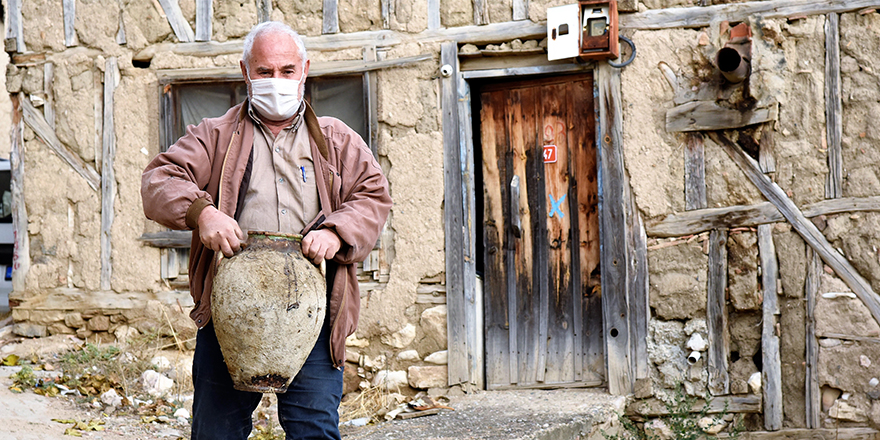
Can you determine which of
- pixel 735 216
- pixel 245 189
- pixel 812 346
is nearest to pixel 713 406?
pixel 812 346

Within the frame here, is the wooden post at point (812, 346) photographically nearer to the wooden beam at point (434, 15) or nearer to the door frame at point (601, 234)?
the door frame at point (601, 234)

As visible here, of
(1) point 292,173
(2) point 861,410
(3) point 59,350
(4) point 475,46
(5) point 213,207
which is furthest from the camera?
(3) point 59,350

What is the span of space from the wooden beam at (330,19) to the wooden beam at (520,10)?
48.7 inches

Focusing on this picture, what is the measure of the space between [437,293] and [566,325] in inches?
35.7

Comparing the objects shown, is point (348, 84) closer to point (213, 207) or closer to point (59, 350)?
point (59, 350)

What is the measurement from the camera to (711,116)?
217 inches

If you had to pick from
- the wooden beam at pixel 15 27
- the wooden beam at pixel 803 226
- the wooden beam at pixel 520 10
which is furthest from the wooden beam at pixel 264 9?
the wooden beam at pixel 803 226

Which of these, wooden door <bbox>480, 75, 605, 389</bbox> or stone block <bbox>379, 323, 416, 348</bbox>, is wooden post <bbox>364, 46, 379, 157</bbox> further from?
stone block <bbox>379, 323, 416, 348</bbox>

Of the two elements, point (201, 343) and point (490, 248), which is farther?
point (490, 248)

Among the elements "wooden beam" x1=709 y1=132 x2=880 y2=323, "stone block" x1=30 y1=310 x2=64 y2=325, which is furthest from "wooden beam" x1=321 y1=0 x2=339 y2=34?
"stone block" x1=30 y1=310 x2=64 y2=325

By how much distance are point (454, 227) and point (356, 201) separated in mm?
3069

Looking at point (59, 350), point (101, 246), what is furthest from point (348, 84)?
point (59, 350)

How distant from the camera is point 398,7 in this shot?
5969mm

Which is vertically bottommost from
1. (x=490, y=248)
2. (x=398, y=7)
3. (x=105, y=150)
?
(x=490, y=248)
